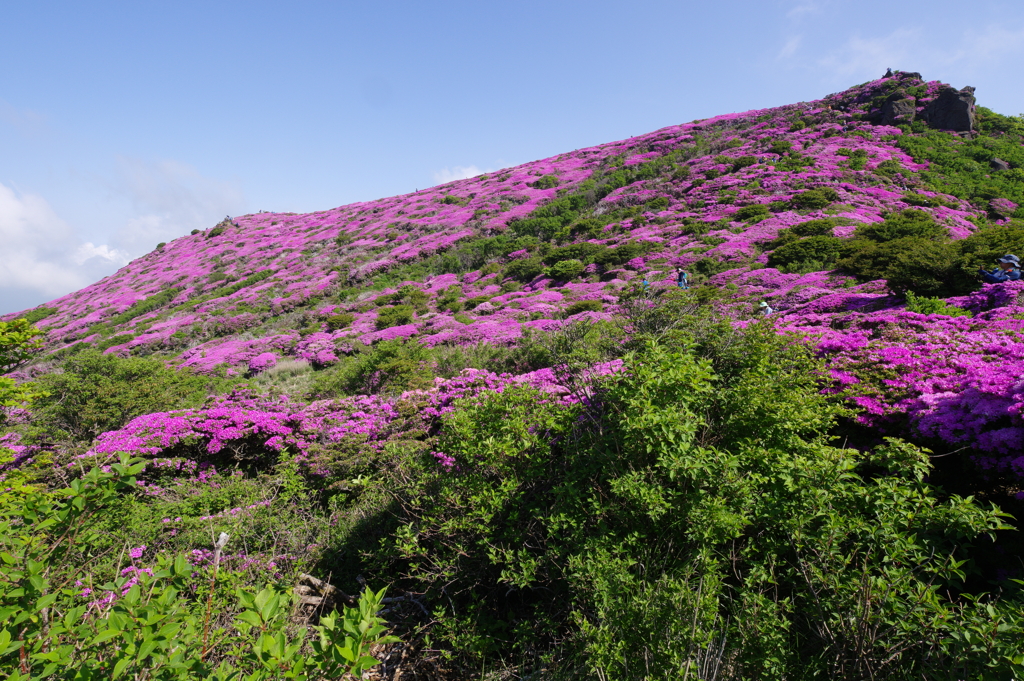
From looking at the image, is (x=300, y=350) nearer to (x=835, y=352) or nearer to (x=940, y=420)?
(x=835, y=352)

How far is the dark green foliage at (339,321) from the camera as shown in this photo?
57.1ft

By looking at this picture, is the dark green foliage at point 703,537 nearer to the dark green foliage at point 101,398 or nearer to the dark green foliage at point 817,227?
the dark green foliage at point 101,398

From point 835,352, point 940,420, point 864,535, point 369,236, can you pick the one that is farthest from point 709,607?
point 369,236

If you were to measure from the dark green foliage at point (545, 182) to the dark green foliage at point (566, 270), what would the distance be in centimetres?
1404

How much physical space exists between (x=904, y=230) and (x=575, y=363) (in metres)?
15.2

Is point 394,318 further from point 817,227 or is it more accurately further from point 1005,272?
point 1005,272

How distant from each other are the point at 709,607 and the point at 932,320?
7756 mm

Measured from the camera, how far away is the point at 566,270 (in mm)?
18109

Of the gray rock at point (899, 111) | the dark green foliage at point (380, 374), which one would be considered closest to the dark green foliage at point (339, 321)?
the dark green foliage at point (380, 374)

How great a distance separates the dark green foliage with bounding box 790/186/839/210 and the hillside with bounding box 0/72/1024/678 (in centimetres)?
12

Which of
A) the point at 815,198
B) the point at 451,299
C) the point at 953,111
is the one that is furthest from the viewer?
the point at 953,111

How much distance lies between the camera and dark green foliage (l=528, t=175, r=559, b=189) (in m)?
30.7

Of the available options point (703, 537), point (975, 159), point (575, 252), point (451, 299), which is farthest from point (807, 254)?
point (975, 159)

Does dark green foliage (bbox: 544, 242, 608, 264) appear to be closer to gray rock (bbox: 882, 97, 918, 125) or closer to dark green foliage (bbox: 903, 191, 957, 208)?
dark green foliage (bbox: 903, 191, 957, 208)
